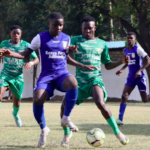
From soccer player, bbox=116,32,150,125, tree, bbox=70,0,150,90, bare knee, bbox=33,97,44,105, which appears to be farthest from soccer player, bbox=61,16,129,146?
tree, bbox=70,0,150,90

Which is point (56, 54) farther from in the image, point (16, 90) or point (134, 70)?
point (134, 70)

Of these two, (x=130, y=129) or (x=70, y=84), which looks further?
(x=130, y=129)

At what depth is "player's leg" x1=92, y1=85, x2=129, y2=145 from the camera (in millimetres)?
6869

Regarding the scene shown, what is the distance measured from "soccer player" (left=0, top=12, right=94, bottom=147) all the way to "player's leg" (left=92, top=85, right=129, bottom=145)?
46cm

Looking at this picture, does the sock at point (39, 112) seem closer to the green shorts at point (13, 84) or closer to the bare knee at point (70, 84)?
the bare knee at point (70, 84)

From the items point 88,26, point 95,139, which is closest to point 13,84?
point 88,26

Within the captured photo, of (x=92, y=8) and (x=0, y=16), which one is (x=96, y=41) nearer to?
(x=92, y=8)

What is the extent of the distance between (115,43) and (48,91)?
23.4 m

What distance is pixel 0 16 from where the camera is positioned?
27.7 metres

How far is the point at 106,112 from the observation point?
704 centimetres

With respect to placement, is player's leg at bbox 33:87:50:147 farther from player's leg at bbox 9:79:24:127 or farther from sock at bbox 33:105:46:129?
player's leg at bbox 9:79:24:127

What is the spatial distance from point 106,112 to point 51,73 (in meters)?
1.10

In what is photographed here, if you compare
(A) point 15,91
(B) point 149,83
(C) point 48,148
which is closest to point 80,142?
(C) point 48,148

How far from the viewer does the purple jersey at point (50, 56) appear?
6941 millimetres
